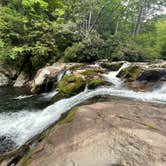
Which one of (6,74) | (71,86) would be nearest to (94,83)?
(71,86)

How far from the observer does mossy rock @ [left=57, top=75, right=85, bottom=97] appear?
22.9 feet

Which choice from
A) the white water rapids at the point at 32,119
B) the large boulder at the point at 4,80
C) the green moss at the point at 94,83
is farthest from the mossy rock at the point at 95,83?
the large boulder at the point at 4,80

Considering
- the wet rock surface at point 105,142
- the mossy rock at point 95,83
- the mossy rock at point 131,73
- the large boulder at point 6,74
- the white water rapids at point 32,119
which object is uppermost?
the wet rock surface at point 105,142

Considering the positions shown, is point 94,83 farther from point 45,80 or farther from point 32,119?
point 45,80

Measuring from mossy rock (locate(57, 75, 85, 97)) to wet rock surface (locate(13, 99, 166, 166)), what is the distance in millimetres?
3526

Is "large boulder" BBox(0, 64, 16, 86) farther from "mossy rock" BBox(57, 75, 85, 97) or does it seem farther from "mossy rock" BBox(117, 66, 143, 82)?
"mossy rock" BBox(117, 66, 143, 82)

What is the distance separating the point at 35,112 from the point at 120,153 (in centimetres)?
418

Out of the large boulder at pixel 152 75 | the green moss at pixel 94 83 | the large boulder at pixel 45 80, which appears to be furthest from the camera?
the large boulder at pixel 45 80

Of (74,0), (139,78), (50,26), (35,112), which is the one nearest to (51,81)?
(35,112)

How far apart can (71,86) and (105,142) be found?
4927 mm

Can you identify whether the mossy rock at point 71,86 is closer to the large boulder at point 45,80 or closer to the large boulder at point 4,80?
the large boulder at point 45,80

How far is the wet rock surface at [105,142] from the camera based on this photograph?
2.06 m

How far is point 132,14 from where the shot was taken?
68.9 feet

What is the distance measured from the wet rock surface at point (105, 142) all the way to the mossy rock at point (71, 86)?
3.53 metres
